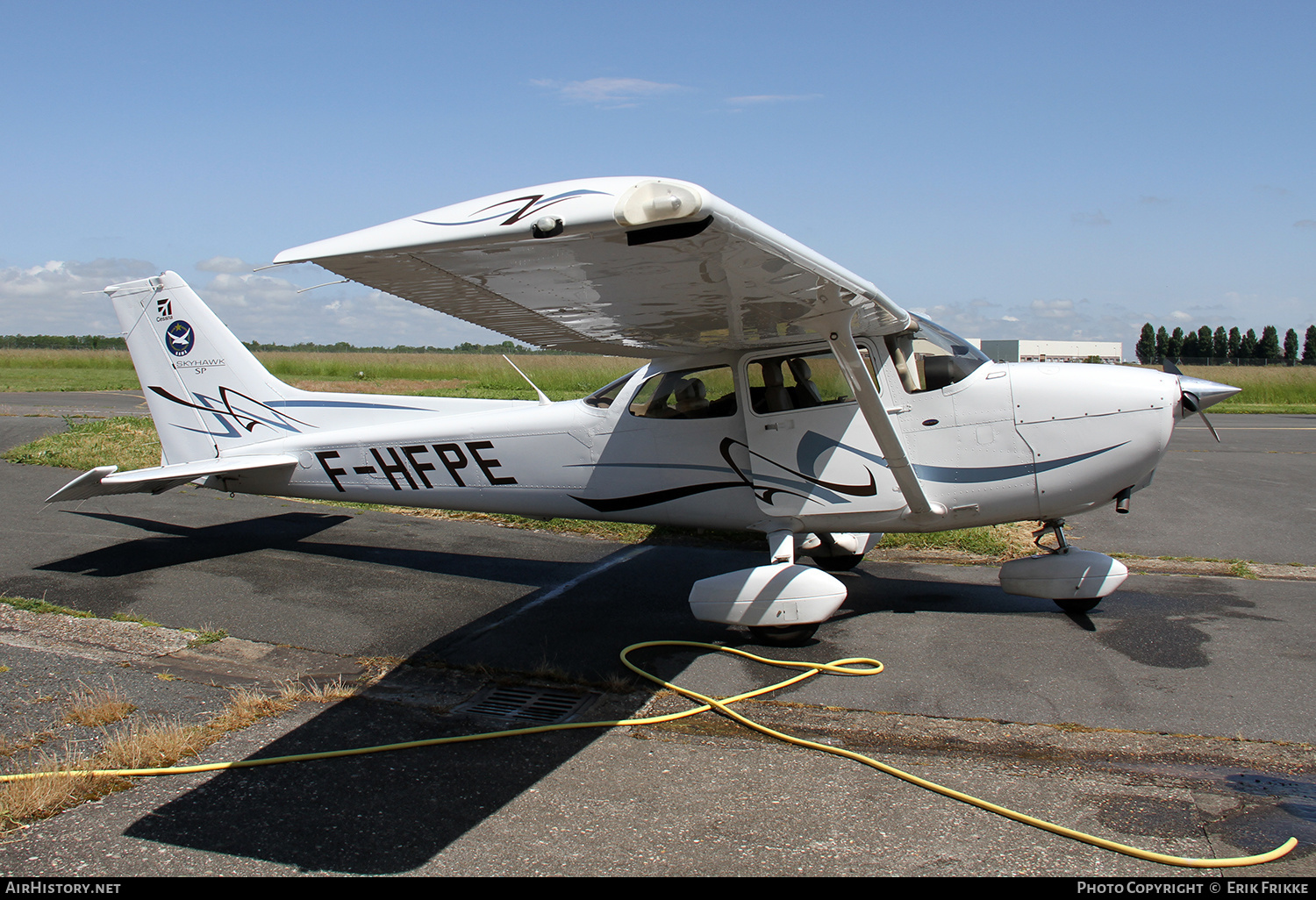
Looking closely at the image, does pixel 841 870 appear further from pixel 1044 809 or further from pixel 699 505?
pixel 699 505

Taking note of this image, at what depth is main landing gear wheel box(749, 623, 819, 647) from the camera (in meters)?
5.57

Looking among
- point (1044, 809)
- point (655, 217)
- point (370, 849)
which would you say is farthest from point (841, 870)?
point (655, 217)

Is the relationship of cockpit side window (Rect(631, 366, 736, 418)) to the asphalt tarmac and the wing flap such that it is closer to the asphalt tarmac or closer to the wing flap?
the wing flap

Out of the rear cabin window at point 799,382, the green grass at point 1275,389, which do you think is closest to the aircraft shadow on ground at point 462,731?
the rear cabin window at point 799,382

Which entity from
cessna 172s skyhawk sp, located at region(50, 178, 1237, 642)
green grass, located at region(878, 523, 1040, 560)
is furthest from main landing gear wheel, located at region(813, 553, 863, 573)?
green grass, located at region(878, 523, 1040, 560)

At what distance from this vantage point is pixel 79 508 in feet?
33.0

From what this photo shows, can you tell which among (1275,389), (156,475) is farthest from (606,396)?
(1275,389)

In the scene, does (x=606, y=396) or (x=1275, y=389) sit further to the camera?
(x=1275, y=389)

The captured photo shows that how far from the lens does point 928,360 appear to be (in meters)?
5.96

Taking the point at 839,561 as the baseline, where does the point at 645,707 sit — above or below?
above

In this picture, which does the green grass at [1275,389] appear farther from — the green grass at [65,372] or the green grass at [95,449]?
the green grass at [65,372]

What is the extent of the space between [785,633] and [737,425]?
5.38 feet

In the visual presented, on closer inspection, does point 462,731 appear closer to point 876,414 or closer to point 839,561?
point 876,414

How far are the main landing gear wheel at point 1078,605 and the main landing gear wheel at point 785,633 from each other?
6.89 ft
